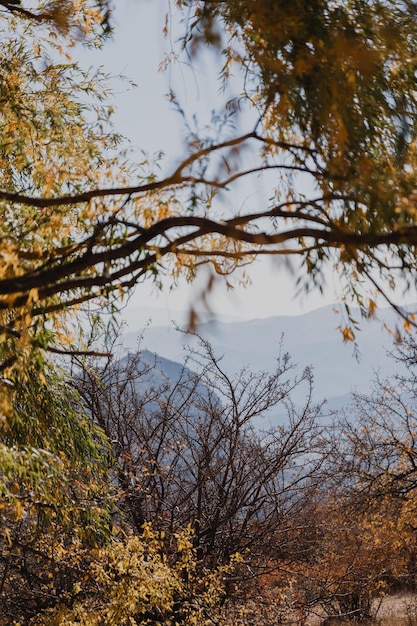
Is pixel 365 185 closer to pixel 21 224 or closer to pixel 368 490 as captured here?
pixel 21 224

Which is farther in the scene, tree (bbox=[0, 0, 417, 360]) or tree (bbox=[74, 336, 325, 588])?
tree (bbox=[74, 336, 325, 588])

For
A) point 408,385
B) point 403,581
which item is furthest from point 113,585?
point 403,581

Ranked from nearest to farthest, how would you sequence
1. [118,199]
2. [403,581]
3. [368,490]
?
[118,199] → [368,490] → [403,581]

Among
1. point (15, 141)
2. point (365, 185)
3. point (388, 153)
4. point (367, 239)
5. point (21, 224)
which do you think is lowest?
point (367, 239)

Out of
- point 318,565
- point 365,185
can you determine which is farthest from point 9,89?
point 318,565

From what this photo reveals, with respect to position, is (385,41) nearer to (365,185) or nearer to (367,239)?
(365,185)

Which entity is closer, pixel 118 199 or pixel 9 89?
pixel 118 199

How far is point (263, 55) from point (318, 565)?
7399 millimetres

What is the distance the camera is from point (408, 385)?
1245 centimetres

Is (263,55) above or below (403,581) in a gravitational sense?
above

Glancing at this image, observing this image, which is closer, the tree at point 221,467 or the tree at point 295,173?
the tree at point 295,173

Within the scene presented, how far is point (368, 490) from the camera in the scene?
10984 mm

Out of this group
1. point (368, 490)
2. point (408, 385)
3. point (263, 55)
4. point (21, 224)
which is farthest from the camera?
point (408, 385)

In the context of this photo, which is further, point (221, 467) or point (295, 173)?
point (221, 467)
